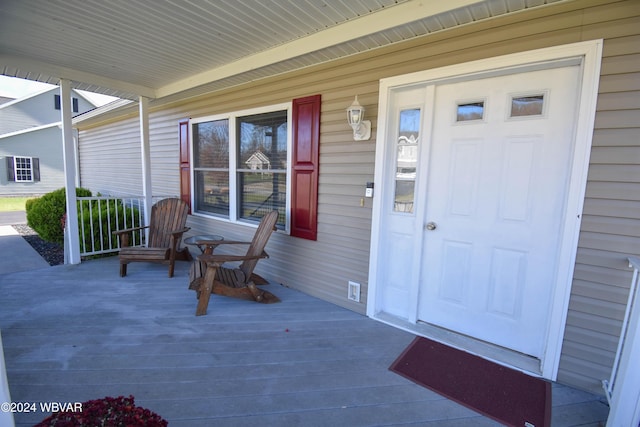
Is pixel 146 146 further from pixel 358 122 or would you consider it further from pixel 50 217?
pixel 358 122

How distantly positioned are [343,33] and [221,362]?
267 centimetres

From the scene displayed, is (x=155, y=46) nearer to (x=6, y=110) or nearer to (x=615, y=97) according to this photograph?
(x=615, y=97)

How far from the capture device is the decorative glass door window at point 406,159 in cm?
260

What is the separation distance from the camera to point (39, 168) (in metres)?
13.1

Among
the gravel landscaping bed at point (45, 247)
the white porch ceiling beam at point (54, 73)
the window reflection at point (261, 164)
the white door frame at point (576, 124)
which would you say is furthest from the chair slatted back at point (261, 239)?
the gravel landscaping bed at point (45, 247)

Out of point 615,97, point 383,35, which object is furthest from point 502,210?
point 383,35

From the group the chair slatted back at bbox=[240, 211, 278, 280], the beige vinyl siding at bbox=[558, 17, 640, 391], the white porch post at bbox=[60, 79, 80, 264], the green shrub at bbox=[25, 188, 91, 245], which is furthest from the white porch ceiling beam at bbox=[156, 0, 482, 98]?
the green shrub at bbox=[25, 188, 91, 245]

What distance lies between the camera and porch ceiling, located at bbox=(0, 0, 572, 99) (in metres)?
2.18

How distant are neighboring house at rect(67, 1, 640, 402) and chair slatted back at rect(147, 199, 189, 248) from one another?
4.62 ft

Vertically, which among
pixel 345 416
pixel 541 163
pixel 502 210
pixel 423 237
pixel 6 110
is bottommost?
pixel 345 416

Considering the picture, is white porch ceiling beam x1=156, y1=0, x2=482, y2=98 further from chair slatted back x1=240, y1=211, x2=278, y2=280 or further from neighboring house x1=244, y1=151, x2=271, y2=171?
chair slatted back x1=240, y1=211, x2=278, y2=280

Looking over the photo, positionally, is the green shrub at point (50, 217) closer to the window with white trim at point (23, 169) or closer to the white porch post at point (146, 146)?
the white porch post at point (146, 146)

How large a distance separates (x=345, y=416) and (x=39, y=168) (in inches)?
666

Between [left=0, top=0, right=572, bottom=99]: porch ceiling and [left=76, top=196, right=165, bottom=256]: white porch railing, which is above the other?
[left=0, top=0, right=572, bottom=99]: porch ceiling
